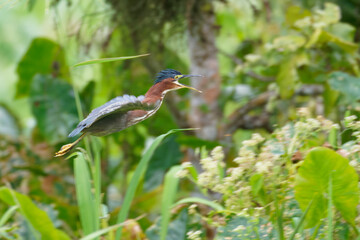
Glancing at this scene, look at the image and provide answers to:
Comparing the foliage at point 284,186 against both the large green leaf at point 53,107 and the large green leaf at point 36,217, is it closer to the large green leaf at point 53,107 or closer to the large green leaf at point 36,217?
the large green leaf at point 36,217

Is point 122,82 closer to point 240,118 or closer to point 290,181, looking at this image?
point 240,118

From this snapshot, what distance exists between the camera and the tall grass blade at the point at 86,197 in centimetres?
87

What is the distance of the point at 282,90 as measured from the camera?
1775mm

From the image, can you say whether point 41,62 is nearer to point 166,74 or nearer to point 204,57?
point 204,57

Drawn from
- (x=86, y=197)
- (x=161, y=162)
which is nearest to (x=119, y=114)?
(x=86, y=197)

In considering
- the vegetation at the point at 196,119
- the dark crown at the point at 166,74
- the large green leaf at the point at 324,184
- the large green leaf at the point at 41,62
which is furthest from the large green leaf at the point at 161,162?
the dark crown at the point at 166,74

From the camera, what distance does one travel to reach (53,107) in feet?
7.12

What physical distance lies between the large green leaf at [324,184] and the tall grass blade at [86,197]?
37cm

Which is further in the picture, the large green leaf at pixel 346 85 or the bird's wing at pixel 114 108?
the large green leaf at pixel 346 85

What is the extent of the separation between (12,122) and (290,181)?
6.11ft

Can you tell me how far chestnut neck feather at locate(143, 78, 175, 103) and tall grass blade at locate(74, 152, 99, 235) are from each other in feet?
1.05

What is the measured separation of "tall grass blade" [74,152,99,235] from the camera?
34.1 inches

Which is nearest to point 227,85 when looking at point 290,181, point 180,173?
point 290,181

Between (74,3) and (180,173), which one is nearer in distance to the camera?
(180,173)
